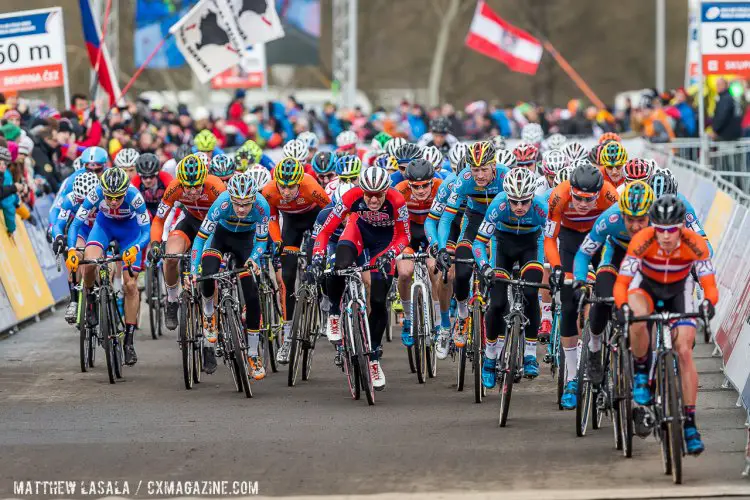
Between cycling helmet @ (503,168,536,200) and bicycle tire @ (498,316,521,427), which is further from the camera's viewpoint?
cycling helmet @ (503,168,536,200)

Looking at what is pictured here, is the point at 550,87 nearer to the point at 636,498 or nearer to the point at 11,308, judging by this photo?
the point at 11,308

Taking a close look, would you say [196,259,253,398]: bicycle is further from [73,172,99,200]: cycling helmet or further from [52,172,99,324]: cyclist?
[73,172,99,200]: cycling helmet

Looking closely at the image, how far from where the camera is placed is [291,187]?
1410 cm

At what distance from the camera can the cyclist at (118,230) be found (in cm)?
1407

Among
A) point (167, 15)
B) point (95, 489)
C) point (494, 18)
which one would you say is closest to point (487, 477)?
point (95, 489)

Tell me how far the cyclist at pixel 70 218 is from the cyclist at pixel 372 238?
9.49 feet

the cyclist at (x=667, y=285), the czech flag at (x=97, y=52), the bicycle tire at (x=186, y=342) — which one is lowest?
the bicycle tire at (x=186, y=342)

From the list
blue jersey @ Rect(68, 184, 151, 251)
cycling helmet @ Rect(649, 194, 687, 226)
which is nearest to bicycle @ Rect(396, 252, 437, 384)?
blue jersey @ Rect(68, 184, 151, 251)

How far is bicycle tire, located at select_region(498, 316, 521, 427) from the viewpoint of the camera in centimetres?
1103

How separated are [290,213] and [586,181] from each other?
174 inches

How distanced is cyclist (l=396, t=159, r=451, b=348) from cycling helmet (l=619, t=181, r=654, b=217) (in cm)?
372

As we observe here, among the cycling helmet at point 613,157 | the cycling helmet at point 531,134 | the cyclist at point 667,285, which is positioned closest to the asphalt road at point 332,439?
the cyclist at point 667,285

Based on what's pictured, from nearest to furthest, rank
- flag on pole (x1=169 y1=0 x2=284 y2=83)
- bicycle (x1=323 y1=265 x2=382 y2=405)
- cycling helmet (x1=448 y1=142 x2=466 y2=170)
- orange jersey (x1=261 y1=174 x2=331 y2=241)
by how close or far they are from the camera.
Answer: bicycle (x1=323 y1=265 x2=382 y2=405) < orange jersey (x1=261 y1=174 x2=331 y2=241) < cycling helmet (x1=448 y1=142 x2=466 y2=170) < flag on pole (x1=169 y1=0 x2=284 y2=83)

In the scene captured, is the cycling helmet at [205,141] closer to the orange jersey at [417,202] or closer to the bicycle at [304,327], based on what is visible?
the orange jersey at [417,202]
